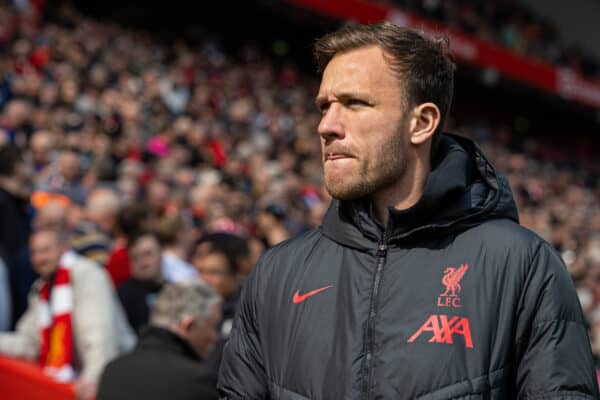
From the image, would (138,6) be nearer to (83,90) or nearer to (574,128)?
(83,90)

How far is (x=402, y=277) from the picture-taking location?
5.82 ft

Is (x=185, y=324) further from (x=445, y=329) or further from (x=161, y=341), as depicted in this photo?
(x=445, y=329)

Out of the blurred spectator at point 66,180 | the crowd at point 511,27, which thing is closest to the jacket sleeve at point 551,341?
the blurred spectator at point 66,180

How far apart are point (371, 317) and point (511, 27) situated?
2472 centimetres

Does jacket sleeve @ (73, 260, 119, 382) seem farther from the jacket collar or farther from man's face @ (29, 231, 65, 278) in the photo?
the jacket collar

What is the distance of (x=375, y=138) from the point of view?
74.3 inches

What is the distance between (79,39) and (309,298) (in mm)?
11149

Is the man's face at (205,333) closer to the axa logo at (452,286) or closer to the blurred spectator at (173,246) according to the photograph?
the blurred spectator at (173,246)

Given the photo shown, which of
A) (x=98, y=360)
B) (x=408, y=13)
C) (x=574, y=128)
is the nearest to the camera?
(x=98, y=360)

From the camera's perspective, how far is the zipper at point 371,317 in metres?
1.69

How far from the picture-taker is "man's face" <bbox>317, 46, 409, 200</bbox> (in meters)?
1.88

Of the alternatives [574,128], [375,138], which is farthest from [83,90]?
[574,128]

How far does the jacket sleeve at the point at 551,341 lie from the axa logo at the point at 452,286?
13cm

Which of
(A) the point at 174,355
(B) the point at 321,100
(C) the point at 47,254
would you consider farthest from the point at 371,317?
(C) the point at 47,254
